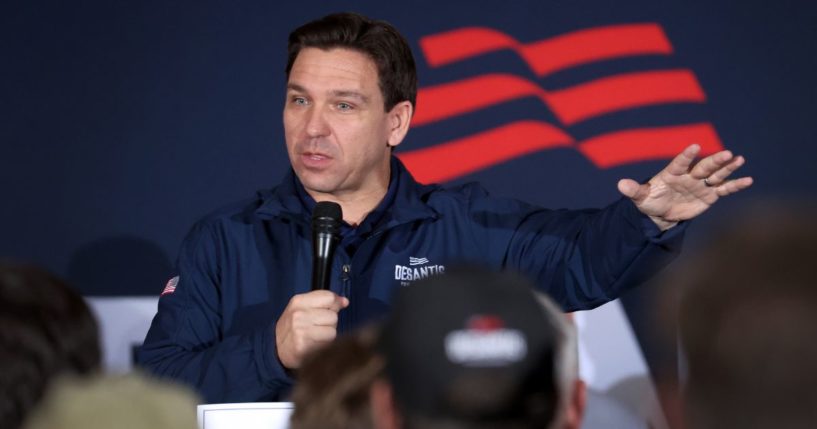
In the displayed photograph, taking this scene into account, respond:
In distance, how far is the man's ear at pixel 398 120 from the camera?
90.3 inches

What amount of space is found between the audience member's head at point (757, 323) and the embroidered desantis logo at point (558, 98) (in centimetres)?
209

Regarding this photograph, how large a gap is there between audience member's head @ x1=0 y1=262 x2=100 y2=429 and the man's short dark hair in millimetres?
1455

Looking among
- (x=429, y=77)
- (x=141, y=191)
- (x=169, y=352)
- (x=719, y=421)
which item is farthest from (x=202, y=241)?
(x=719, y=421)

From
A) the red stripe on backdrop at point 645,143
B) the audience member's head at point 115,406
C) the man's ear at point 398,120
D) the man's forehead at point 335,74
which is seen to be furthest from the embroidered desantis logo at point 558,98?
the audience member's head at point 115,406

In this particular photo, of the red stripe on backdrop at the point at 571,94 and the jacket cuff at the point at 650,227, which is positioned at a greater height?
the red stripe on backdrop at the point at 571,94

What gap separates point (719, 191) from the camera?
70.3 inches

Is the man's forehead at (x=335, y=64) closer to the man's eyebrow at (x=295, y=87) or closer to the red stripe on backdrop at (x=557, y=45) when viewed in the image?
the man's eyebrow at (x=295, y=87)

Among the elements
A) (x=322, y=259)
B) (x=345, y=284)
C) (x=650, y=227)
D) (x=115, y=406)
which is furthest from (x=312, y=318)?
(x=115, y=406)

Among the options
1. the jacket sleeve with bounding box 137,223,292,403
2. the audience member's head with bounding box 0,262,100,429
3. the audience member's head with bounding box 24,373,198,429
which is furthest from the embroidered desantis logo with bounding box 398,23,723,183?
the audience member's head with bounding box 24,373,198,429

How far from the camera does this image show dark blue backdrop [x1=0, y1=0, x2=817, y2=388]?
2686 millimetres

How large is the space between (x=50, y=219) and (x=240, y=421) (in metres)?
1.59

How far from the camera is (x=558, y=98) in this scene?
8.86 feet

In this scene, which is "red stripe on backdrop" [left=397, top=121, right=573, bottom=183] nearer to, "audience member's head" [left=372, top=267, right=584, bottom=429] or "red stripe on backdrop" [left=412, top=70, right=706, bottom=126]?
"red stripe on backdrop" [left=412, top=70, right=706, bottom=126]

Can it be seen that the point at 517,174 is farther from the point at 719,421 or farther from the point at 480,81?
the point at 719,421
